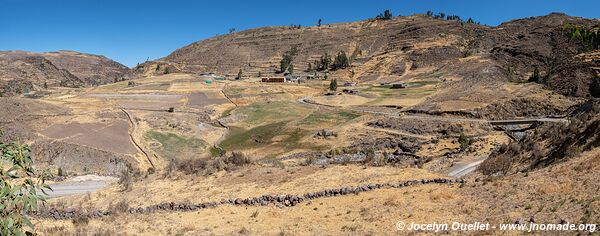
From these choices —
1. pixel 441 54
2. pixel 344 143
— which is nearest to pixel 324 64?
pixel 441 54

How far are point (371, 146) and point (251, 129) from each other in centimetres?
2644

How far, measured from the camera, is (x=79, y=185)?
37562 millimetres

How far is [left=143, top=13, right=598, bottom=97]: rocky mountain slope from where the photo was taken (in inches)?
3980

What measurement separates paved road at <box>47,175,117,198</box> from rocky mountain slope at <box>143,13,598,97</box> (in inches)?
2801

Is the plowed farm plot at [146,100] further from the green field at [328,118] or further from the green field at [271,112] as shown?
the green field at [328,118]

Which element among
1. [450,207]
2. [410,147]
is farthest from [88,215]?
[410,147]

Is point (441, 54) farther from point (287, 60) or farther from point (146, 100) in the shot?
point (146, 100)

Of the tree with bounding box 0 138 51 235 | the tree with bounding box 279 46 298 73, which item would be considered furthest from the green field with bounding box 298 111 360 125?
the tree with bounding box 279 46 298 73

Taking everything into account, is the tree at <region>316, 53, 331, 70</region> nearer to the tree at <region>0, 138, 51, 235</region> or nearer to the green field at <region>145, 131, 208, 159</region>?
the green field at <region>145, 131, 208, 159</region>

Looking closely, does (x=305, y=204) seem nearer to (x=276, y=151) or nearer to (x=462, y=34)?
(x=276, y=151)

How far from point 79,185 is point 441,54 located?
126647 mm

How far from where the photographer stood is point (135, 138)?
5988cm

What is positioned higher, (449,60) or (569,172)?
(449,60)

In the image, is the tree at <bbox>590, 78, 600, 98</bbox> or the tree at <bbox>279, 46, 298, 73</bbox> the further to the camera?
the tree at <bbox>279, 46, 298, 73</bbox>
